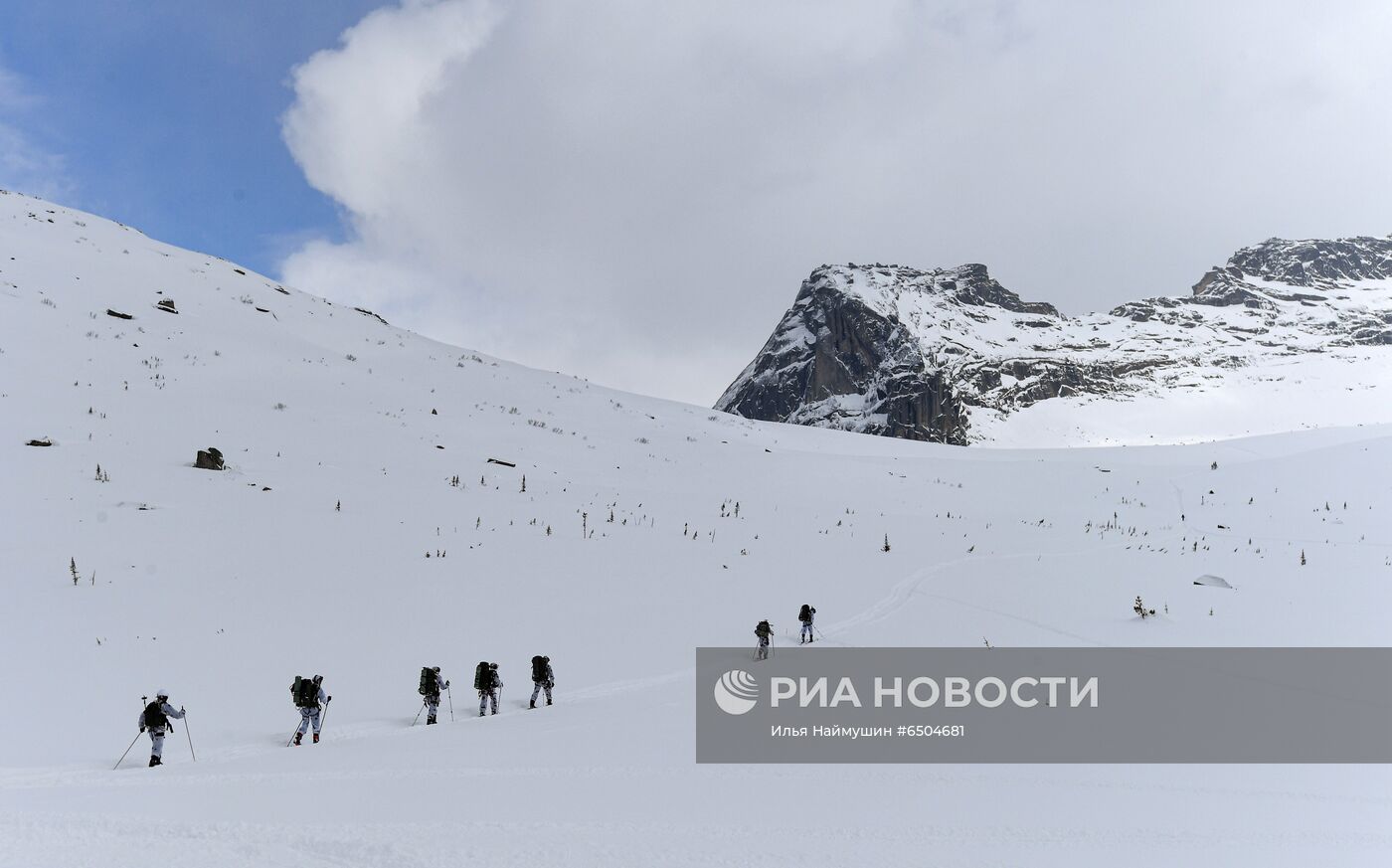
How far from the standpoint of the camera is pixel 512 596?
13258 mm

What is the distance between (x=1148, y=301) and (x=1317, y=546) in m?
214

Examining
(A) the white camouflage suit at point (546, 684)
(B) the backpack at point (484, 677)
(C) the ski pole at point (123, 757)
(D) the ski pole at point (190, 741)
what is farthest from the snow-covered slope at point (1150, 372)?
(C) the ski pole at point (123, 757)

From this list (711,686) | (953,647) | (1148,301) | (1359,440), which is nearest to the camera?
(711,686)

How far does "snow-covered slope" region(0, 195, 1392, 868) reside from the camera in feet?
17.3

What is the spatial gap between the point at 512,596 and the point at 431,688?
14.0 feet

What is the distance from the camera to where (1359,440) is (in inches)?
1332

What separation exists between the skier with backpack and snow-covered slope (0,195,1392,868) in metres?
0.57

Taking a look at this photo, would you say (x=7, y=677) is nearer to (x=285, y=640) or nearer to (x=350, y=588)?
(x=285, y=640)

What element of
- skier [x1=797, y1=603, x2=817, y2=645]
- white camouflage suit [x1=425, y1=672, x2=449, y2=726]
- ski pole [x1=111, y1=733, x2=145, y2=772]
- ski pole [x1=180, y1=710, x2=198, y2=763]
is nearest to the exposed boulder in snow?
skier [x1=797, y1=603, x2=817, y2=645]

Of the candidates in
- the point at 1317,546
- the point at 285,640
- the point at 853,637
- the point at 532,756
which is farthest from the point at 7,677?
the point at 1317,546

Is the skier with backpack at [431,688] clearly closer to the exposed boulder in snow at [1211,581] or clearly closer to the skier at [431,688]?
the skier at [431,688]

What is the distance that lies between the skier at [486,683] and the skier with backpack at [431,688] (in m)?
0.51

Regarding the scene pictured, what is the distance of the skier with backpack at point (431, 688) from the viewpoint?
353 inches

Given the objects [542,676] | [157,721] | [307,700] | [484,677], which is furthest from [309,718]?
[542,676]
